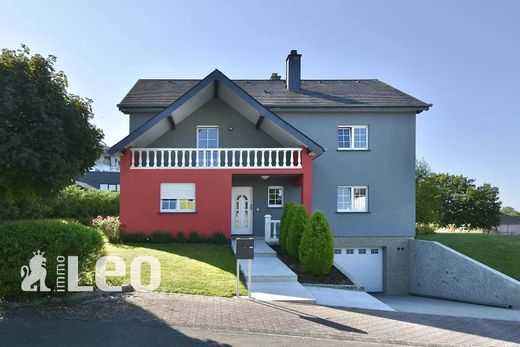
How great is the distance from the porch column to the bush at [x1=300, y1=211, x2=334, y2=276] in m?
4.09

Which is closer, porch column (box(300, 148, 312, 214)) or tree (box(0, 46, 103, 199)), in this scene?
tree (box(0, 46, 103, 199))

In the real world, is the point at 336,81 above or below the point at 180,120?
above

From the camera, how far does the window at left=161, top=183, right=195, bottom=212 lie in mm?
17250

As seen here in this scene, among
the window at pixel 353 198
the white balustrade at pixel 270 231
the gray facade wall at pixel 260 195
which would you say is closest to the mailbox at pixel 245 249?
the white balustrade at pixel 270 231

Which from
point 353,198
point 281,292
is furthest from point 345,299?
point 353,198

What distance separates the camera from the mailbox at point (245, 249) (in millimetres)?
9263

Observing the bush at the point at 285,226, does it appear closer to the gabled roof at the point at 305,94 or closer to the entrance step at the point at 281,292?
the entrance step at the point at 281,292

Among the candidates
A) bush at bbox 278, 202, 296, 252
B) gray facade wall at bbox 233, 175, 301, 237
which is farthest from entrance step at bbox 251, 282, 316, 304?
gray facade wall at bbox 233, 175, 301, 237

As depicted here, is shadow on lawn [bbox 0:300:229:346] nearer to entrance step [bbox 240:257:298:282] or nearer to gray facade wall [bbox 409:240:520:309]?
entrance step [bbox 240:257:298:282]

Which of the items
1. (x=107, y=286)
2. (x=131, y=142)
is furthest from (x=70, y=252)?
(x=131, y=142)

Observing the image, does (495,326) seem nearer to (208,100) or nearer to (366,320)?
(366,320)

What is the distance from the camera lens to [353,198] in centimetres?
2012

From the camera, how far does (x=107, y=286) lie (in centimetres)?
920

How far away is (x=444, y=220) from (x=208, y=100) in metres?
38.3
